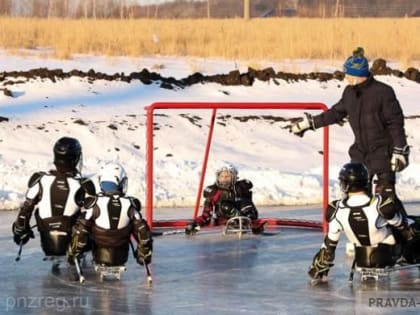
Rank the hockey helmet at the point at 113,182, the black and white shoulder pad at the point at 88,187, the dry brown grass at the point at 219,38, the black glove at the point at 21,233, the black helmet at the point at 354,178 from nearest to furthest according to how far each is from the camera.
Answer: the black helmet at the point at 354,178
the hockey helmet at the point at 113,182
the black and white shoulder pad at the point at 88,187
the black glove at the point at 21,233
the dry brown grass at the point at 219,38

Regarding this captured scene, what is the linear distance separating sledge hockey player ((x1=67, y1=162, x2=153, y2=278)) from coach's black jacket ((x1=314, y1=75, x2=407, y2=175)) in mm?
1991

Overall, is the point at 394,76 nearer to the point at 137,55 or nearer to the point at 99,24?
the point at 137,55

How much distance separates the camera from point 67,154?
946cm

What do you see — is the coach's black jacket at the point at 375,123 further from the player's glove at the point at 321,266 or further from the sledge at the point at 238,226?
the sledge at the point at 238,226

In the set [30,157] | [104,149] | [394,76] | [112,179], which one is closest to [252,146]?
[104,149]

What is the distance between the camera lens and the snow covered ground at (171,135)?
15484mm

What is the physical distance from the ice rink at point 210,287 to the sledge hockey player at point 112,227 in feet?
0.69

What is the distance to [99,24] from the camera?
102 ft

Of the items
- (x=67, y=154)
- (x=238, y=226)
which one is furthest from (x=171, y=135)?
(x=67, y=154)

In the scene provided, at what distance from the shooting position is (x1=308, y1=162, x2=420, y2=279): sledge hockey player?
8781 mm

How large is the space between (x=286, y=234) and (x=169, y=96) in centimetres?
1017

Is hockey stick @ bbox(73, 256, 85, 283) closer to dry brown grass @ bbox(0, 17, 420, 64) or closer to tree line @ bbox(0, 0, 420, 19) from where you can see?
dry brown grass @ bbox(0, 17, 420, 64)

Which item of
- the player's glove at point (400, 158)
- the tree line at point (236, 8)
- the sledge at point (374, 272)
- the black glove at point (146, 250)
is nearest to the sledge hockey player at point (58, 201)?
the black glove at point (146, 250)

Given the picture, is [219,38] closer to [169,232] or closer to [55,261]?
[169,232]
